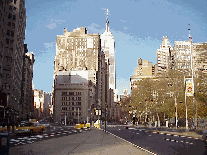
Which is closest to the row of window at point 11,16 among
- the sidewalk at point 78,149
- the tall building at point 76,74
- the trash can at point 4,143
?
the sidewalk at point 78,149

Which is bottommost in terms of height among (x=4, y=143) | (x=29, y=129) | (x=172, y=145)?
(x=29, y=129)

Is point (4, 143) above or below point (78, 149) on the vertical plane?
above

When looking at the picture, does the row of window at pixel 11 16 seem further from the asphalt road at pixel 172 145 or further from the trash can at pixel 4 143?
the trash can at pixel 4 143

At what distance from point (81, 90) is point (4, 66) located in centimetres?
7517

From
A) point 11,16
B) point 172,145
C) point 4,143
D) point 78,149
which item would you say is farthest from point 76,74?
point 4,143

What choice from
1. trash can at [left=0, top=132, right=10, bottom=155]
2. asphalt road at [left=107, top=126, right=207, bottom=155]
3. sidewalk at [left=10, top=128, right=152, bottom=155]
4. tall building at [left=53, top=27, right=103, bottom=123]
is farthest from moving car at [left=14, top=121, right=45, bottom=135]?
tall building at [left=53, top=27, right=103, bottom=123]

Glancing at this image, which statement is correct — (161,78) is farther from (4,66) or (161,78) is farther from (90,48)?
(90,48)

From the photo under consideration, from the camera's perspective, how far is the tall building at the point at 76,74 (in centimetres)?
14175

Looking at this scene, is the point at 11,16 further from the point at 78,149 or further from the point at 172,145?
the point at 172,145

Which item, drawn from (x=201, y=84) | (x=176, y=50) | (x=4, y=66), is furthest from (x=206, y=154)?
(x=176, y=50)

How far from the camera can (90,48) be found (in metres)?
169

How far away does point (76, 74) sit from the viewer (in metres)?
149

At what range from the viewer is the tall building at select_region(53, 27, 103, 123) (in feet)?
465

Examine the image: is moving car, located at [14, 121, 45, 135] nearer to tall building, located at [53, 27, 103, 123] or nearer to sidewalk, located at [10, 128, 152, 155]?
sidewalk, located at [10, 128, 152, 155]
